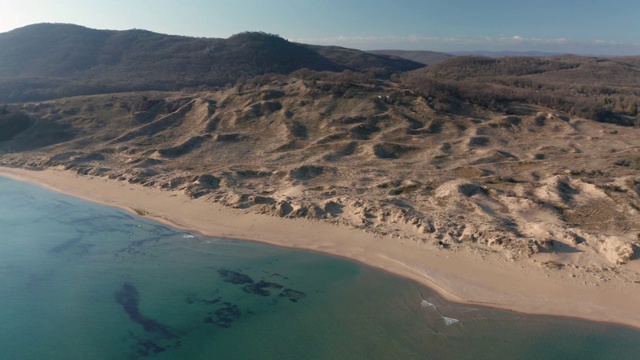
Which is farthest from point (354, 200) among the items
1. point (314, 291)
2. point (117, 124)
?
point (117, 124)

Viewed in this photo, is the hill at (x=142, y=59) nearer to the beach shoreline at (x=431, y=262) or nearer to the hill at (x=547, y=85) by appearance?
the hill at (x=547, y=85)

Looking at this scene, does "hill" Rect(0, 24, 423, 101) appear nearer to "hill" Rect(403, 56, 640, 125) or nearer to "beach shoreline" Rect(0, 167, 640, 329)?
"hill" Rect(403, 56, 640, 125)

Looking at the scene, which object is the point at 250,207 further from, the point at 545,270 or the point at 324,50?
the point at 324,50

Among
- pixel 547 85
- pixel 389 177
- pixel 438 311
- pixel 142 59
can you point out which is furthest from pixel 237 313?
pixel 142 59

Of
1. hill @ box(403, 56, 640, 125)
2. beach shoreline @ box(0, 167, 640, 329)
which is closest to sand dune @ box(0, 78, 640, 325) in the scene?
beach shoreline @ box(0, 167, 640, 329)

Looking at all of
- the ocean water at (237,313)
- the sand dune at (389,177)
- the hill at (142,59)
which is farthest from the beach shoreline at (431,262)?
the hill at (142,59)

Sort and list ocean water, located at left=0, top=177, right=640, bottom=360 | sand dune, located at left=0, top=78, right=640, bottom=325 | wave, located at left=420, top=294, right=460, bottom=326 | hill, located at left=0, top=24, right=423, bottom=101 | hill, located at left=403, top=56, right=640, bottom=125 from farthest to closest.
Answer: hill, located at left=0, top=24, right=423, bottom=101 < hill, located at left=403, top=56, right=640, bottom=125 < sand dune, located at left=0, top=78, right=640, bottom=325 < wave, located at left=420, top=294, right=460, bottom=326 < ocean water, located at left=0, top=177, right=640, bottom=360

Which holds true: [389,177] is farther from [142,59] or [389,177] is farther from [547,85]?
[142,59]
